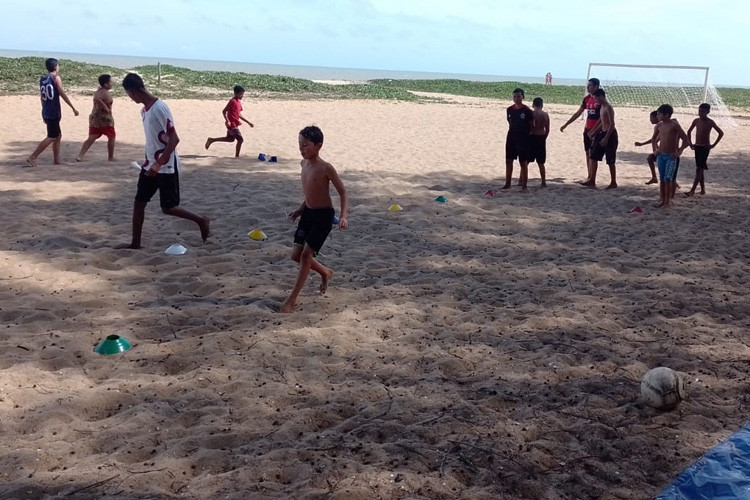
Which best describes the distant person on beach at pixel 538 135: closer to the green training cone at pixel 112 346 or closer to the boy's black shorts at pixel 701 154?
the boy's black shorts at pixel 701 154

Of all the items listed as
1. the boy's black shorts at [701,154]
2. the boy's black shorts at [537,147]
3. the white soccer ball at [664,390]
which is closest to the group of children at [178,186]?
the white soccer ball at [664,390]

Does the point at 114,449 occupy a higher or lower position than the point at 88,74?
lower

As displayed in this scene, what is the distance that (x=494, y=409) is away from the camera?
157 inches

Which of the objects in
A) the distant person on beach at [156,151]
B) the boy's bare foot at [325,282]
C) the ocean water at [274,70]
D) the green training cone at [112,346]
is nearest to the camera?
the green training cone at [112,346]

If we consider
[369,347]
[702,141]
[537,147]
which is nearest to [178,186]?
[369,347]

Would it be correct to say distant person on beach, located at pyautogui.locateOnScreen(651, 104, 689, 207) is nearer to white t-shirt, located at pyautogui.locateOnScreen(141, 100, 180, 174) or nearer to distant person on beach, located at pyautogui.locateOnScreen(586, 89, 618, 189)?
distant person on beach, located at pyautogui.locateOnScreen(586, 89, 618, 189)

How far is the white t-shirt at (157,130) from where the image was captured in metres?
6.52

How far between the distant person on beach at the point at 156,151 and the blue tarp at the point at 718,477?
16.5ft

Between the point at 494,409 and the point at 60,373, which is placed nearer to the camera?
the point at 494,409

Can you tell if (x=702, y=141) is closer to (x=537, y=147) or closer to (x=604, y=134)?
(x=604, y=134)

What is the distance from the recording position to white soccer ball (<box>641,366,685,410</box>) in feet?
13.0

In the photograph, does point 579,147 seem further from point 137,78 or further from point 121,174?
point 137,78

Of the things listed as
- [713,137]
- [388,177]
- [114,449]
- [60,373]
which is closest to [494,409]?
[114,449]

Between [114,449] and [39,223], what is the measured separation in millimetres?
5102
